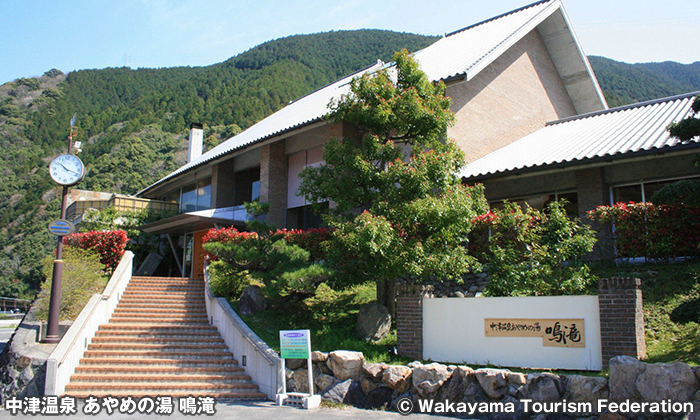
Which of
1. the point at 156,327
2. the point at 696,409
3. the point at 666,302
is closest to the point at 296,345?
the point at 156,327

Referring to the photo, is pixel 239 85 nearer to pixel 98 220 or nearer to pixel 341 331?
pixel 98 220

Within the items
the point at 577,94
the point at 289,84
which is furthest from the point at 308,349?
the point at 289,84

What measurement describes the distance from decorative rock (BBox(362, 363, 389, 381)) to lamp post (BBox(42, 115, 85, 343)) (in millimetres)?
7118

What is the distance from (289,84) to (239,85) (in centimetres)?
939

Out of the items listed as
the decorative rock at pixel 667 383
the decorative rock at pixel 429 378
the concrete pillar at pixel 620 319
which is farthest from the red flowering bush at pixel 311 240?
the decorative rock at pixel 667 383

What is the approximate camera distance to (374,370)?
896cm

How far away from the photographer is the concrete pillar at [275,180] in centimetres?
2058

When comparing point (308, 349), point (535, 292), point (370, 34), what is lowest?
point (308, 349)

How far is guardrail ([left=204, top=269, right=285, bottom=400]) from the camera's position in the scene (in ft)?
32.3

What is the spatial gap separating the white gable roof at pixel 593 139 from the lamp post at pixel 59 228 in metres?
9.65

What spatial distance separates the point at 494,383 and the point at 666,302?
4247 mm

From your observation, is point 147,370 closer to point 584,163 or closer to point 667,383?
point 667,383

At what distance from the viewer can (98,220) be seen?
25.0 m

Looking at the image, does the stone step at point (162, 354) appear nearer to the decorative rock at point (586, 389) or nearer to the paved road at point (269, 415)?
the paved road at point (269, 415)
